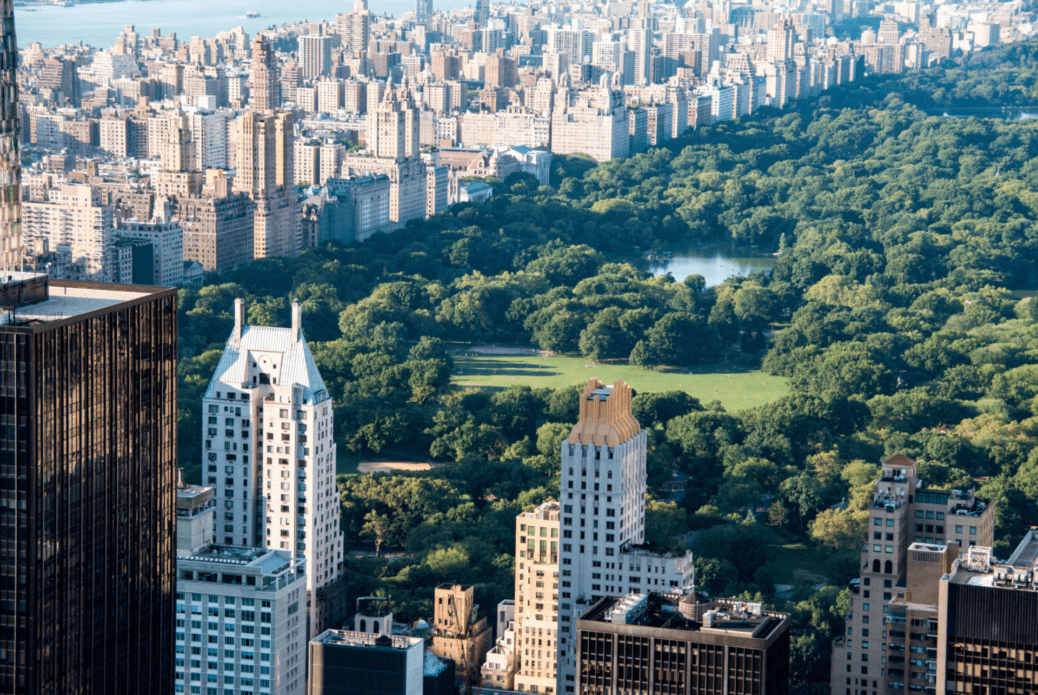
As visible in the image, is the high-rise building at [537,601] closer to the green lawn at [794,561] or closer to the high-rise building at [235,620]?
the high-rise building at [235,620]

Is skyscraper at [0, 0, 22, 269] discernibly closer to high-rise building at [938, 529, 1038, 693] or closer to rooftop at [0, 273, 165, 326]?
rooftop at [0, 273, 165, 326]

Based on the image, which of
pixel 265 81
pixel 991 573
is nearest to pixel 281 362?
pixel 991 573

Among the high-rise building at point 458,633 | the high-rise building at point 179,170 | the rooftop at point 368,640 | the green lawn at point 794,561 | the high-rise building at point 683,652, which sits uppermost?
the high-rise building at point 179,170

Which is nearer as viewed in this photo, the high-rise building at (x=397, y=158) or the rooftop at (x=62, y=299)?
the rooftop at (x=62, y=299)

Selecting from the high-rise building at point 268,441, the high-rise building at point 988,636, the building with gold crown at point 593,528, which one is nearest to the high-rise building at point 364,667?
the building with gold crown at point 593,528

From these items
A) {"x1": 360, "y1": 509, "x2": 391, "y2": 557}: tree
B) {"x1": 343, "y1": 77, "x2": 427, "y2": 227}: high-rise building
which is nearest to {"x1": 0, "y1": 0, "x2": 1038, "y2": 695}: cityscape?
{"x1": 360, "y1": 509, "x2": 391, "y2": 557}: tree

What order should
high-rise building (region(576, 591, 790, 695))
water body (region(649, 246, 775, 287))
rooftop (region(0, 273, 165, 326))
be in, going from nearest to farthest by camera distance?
rooftop (region(0, 273, 165, 326)), high-rise building (region(576, 591, 790, 695)), water body (region(649, 246, 775, 287))
